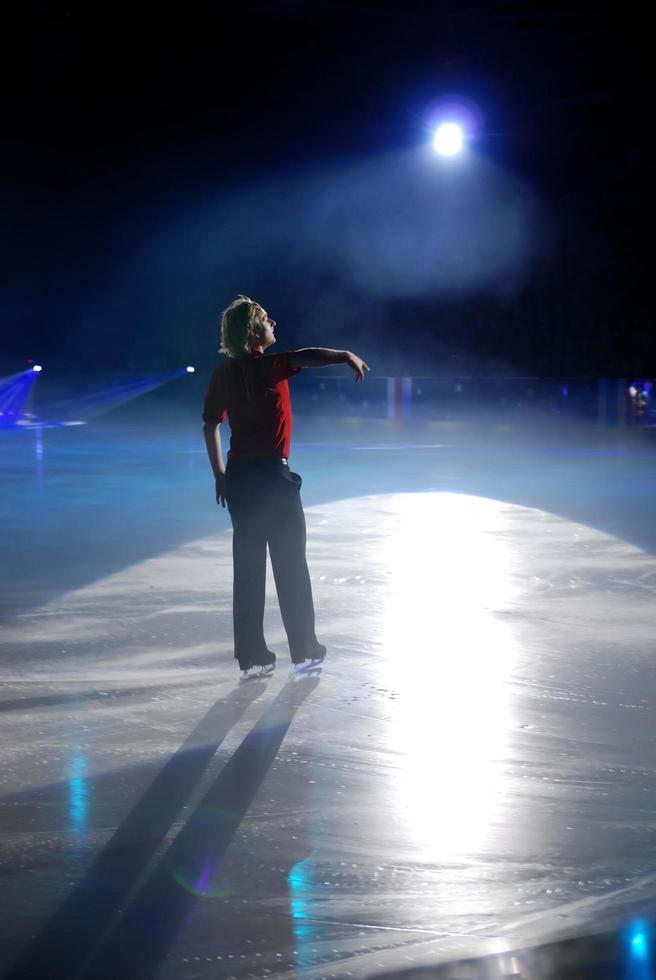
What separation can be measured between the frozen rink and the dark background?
18.2ft

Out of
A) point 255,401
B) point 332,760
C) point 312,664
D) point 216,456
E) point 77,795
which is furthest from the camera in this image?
point 312,664

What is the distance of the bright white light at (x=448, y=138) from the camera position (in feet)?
42.2

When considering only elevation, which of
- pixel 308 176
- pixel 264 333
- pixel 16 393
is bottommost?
pixel 16 393

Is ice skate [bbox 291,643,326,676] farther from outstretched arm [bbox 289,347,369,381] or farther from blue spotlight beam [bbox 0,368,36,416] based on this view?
blue spotlight beam [bbox 0,368,36,416]

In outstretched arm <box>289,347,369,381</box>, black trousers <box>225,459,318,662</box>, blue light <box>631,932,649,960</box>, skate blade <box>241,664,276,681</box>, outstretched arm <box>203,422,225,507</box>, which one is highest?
outstretched arm <box>289,347,369,381</box>

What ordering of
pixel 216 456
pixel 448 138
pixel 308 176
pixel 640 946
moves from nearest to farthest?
pixel 640 946, pixel 216 456, pixel 448 138, pixel 308 176

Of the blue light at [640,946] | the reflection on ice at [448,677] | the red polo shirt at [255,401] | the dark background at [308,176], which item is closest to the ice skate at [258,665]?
the reflection on ice at [448,677]

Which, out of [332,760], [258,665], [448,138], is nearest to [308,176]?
[448,138]

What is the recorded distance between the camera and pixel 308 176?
17.9 meters

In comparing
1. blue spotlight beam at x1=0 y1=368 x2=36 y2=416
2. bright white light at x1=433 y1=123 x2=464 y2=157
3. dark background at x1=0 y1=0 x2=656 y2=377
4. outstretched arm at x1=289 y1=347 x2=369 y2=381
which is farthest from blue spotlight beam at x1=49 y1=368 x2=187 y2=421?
outstretched arm at x1=289 y1=347 x2=369 y2=381

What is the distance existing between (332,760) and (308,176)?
1558 centimetres

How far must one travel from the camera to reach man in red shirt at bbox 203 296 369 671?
167 inches

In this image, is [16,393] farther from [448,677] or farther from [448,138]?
[448,677]

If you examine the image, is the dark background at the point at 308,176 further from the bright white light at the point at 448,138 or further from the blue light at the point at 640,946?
the blue light at the point at 640,946
